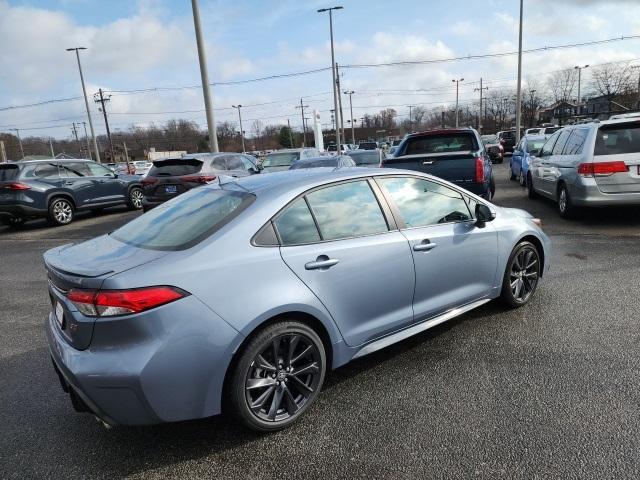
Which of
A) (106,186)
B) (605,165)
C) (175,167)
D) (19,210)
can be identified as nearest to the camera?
(605,165)

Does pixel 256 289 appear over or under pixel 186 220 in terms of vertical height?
under

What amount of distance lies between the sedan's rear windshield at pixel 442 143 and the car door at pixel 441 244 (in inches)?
214

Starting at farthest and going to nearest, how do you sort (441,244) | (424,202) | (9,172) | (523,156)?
(523,156)
(9,172)
(424,202)
(441,244)

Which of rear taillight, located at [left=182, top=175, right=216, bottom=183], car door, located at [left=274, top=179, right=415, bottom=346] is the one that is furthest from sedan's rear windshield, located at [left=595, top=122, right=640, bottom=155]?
rear taillight, located at [left=182, top=175, right=216, bottom=183]

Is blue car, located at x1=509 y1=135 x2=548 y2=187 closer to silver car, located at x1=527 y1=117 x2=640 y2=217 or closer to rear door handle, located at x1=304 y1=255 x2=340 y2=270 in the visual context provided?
silver car, located at x1=527 y1=117 x2=640 y2=217

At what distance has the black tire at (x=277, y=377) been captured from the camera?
2.54 metres

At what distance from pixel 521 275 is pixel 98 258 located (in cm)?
364

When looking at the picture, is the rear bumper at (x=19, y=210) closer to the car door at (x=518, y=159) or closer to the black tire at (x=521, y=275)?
the black tire at (x=521, y=275)

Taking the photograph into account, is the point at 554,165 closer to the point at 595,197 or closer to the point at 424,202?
the point at 595,197

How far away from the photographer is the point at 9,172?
437 inches

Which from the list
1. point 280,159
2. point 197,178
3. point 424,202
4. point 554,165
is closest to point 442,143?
point 554,165

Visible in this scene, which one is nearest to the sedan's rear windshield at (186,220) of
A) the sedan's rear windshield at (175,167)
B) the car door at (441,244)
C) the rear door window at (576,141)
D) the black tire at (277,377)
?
the black tire at (277,377)

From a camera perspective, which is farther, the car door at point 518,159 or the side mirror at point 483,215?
the car door at point 518,159

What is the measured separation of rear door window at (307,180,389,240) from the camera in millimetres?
3049
